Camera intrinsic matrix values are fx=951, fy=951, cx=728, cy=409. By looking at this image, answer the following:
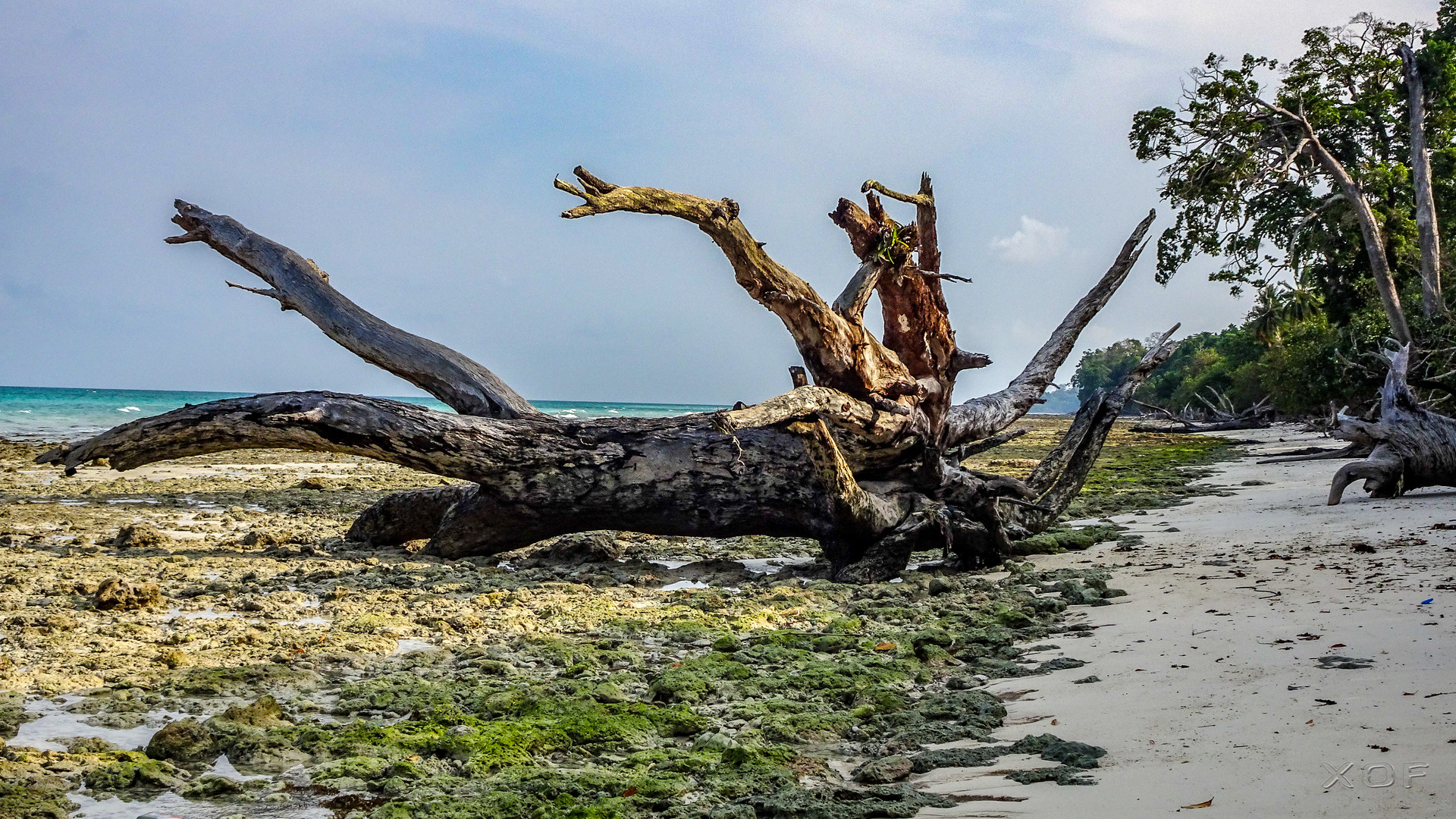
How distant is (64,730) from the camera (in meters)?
3.11

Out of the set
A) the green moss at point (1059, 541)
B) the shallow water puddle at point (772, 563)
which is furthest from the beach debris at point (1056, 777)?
the green moss at point (1059, 541)

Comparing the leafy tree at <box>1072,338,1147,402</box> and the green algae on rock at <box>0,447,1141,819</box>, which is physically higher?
the leafy tree at <box>1072,338,1147,402</box>

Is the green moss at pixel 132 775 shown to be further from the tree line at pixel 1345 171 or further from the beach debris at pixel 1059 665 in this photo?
the tree line at pixel 1345 171

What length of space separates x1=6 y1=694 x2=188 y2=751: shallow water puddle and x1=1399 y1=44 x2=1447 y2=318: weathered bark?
18037mm

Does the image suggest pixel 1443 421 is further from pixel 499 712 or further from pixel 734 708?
pixel 499 712

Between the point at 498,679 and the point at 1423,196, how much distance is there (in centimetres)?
1801

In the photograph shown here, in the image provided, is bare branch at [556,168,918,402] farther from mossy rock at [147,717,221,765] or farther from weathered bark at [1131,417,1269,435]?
weathered bark at [1131,417,1269,435]

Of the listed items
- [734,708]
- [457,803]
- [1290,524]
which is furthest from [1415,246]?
[457,803]

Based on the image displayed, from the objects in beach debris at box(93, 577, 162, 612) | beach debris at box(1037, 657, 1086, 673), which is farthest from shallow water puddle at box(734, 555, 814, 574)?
beach debris at box(93, 577, 162, 612)

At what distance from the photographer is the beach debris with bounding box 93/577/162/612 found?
471 cm

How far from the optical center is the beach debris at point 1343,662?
3176mm

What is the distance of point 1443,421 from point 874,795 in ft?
27.2

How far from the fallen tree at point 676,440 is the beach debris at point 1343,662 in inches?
125

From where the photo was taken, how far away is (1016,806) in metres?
2.42
